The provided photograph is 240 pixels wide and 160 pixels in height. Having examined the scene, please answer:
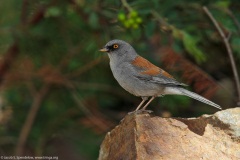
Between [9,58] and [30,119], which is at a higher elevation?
[9,58]

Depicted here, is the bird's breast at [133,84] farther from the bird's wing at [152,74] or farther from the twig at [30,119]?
the twig at [30,119]

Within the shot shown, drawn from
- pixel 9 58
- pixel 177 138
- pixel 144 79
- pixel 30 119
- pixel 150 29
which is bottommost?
pixel 30 119

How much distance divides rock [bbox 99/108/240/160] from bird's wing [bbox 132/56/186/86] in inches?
25.1

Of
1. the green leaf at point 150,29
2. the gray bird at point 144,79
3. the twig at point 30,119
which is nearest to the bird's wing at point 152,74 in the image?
the gray bird at point 144,79

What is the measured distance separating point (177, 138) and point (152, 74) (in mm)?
1014

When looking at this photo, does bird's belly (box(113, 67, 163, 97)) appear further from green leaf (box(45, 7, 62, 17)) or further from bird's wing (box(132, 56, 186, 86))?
green leaf (box(45, 7, 62, 17))

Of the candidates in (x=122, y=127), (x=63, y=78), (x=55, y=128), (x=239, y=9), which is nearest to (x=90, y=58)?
(x=63, y=78)

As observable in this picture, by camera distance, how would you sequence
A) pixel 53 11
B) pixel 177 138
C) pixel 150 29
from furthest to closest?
pixel 53 11
pixel 150 29
pixel 177 138

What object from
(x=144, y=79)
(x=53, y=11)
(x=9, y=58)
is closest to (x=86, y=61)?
(x=9, y=58)

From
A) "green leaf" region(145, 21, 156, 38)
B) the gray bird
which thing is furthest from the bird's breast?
"green leaf" region(145, 21, 156, 38)

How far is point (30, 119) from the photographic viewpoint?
25.3 feet

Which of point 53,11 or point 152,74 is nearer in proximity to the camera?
point 152,74

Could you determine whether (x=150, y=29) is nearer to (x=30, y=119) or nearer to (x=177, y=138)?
(x=177, y=138)

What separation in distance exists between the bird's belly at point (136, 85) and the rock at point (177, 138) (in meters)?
0.59
